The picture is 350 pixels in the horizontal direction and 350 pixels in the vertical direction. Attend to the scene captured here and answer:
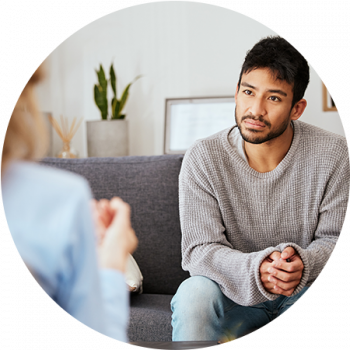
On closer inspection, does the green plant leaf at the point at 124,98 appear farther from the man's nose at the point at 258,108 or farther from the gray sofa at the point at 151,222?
the man's nose at the point at 258,108

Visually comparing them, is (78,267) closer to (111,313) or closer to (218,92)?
(111,313)

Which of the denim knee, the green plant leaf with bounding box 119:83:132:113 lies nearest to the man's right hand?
the denim knee

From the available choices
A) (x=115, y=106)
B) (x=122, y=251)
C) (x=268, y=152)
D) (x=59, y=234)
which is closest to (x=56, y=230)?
(x=59, y=234)

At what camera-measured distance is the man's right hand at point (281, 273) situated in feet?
2.39

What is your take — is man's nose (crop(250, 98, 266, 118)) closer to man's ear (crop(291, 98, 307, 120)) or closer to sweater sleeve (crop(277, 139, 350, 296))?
man's ear (crop(291, 98, 307, 120))

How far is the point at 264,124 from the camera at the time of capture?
747 mm

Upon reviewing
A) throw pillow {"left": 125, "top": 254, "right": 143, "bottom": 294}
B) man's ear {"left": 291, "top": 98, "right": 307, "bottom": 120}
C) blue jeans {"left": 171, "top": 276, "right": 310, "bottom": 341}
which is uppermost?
man's ear {"left": 291, "top": 98, "right": 307, "bottom": 120}

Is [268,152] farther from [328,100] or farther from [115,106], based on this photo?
[115,106]

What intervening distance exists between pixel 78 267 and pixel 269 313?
1.89ft

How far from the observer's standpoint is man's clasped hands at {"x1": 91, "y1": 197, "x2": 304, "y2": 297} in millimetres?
422

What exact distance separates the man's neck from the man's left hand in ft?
0.55

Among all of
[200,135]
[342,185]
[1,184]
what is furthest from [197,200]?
[1,184]

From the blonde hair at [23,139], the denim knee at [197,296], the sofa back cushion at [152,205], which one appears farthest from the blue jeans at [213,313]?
the blonde hair at [23,139]

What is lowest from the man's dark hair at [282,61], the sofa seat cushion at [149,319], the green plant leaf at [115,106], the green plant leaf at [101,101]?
the sofa seat cushion at [149,319]
